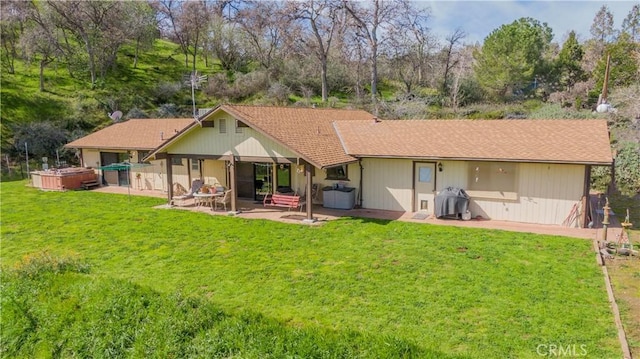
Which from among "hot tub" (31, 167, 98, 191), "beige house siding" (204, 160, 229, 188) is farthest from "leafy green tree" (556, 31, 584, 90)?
"hot tub" (31, 167, 98, 191)

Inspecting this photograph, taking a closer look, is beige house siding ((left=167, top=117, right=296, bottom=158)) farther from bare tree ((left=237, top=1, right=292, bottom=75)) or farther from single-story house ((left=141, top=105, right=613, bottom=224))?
bare tree ((left=237, top=1, right=292, bottom=75))

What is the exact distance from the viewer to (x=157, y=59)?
5056 centimetres

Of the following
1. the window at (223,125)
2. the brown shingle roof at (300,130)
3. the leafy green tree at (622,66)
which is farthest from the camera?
the leafy green tree at (622,66)

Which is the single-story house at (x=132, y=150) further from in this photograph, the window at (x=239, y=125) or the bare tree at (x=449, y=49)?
the bare tree at (x=449, y=49)

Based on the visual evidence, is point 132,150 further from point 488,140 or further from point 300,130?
point 488,140

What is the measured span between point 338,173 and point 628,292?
10129 millimetres

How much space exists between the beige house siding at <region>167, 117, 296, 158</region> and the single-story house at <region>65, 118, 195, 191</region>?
3320 millimetres

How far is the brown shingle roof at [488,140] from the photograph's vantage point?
1298 centimetres

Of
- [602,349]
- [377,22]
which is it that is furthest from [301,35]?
[602,349]

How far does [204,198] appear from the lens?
16828 mm

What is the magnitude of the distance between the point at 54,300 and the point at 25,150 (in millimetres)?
24447

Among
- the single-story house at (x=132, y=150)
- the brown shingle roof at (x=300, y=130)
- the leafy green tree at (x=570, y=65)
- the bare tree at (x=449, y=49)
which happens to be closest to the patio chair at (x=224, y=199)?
the brown shingle roof at (x=300, y=130)

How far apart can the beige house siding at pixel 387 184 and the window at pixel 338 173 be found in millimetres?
789

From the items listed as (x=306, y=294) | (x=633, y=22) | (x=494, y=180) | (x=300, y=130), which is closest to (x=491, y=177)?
(x=494, y=180)
